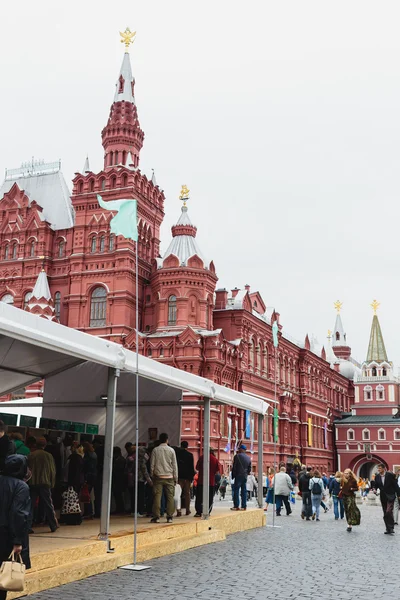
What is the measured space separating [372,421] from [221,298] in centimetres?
3444

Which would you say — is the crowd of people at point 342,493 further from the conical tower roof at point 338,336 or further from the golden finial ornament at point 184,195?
the conical tower roof at point 338,336

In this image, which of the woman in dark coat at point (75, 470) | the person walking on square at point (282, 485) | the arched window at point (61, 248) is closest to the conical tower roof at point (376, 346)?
the arched window at point (61, 248)

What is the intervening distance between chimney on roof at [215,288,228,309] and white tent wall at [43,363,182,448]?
110 ft

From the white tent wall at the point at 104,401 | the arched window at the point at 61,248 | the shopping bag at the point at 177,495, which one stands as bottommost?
the shopping bag at the point at 177,495

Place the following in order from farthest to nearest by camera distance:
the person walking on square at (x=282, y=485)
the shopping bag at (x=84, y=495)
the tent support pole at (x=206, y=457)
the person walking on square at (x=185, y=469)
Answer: the person walking on square at (x=282, y=485) < the person walking on square at (x=185, y=469) < the tent support pole at (x=206, y=457) < the shopping bag at (x=84, y=495)

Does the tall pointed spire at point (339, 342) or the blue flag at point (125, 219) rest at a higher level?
the tall pointed spire at point (339, 342)

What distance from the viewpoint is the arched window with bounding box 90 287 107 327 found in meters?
47.0

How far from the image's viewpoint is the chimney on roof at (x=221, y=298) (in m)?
52.0

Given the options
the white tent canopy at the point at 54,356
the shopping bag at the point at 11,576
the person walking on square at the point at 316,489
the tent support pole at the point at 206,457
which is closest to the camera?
the shopping bag at the point at 11,576

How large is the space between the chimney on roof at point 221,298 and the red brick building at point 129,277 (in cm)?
10

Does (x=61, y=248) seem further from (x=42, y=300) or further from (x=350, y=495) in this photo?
(x=350, y=495)

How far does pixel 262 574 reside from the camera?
10.2m

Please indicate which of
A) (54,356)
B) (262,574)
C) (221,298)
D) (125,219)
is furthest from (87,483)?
(221,298)

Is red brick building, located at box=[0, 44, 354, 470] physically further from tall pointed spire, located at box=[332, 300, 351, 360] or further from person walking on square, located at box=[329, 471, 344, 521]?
tall pointed spire, located at box=[332, 300, 351, 360]
